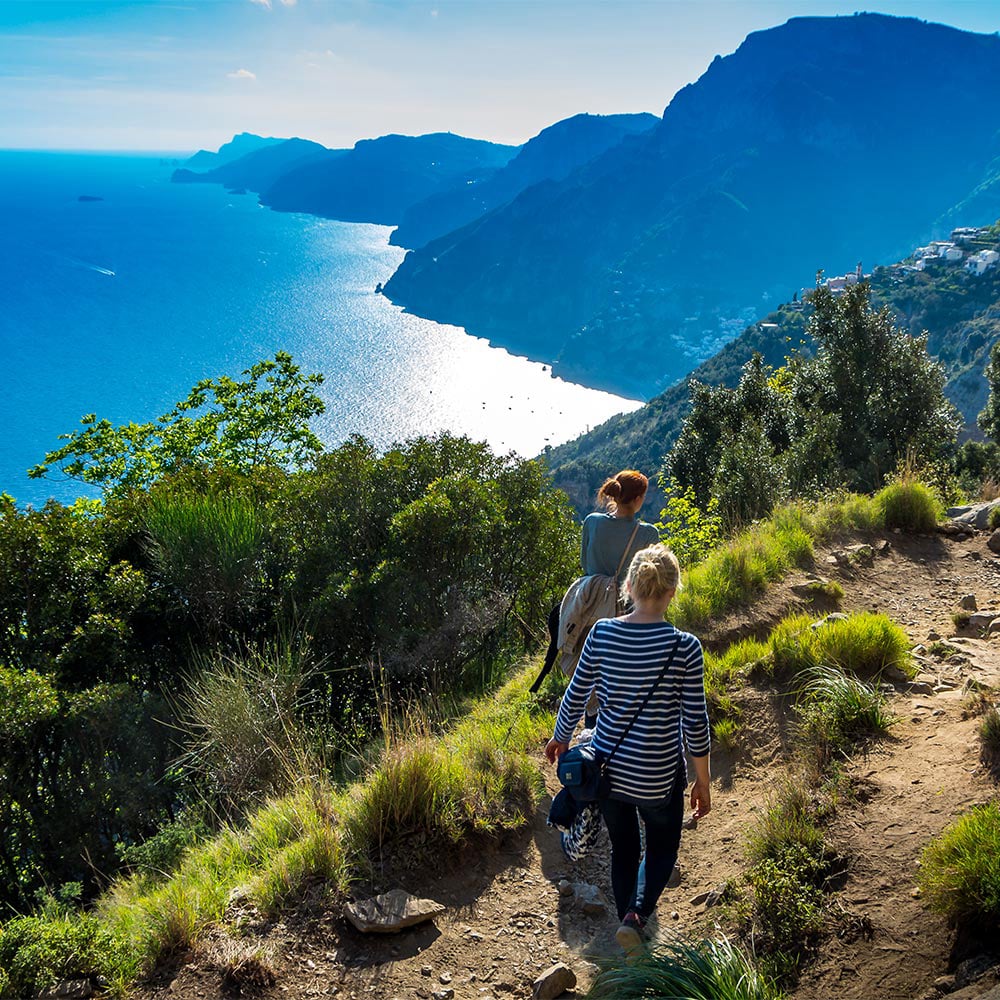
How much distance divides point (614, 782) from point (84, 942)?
2.49m

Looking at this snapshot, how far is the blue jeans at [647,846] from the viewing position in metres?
3.19

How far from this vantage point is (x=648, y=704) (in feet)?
10.0

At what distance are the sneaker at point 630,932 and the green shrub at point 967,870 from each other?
1.15 metres

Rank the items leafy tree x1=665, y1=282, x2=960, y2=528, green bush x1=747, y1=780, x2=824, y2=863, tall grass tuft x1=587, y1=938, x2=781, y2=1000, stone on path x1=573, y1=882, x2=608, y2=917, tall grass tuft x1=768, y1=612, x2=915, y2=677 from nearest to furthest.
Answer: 1. tall grass tuft x1=587, y1=938, x2=781, y2=1000
2. green bush x1=747, y1=780, x2=824, y2=863
3. stone on path x1=573, y1=882, x2=608, y2=917
4. tall grass tuft x1=768, y1=612, x2=915, y2=677
5. leafy tree x1=665, y1=282, x2=960, y2=528

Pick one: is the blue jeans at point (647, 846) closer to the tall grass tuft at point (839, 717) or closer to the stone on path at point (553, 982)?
the stone on path at point (553, 982)

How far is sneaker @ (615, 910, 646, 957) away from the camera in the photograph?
3.18 m

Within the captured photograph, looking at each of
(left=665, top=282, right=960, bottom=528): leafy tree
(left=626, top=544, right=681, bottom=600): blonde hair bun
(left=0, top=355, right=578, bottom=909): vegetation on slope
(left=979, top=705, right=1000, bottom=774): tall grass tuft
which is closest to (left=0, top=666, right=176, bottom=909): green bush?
(left=0, top=355, right=578, bottom=909): vegetation on slope

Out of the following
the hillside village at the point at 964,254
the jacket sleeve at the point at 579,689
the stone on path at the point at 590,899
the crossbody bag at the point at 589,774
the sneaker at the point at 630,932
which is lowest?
the stone on path at the point at 590,899

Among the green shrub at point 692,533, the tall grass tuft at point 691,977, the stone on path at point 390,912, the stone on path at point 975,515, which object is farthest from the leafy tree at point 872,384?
the tall grass tuft at point 691,977

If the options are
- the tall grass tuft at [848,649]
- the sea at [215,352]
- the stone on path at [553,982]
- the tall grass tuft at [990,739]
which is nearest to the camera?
the stone on path at [553,982]

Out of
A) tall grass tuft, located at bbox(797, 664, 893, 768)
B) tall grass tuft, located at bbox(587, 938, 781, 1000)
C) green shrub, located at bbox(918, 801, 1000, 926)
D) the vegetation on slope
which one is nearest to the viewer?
tall grass tuft, located at bbox(587, 938, 781, 1000)

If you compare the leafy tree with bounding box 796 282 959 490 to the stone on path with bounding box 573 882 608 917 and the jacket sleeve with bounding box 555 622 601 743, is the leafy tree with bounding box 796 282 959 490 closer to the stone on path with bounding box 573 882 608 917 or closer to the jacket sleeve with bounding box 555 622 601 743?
the stone on path with bounding box 573 882 608 917

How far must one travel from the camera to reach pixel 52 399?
102000 millimetres

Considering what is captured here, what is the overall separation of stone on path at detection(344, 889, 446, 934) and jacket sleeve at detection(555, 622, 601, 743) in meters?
1.13
